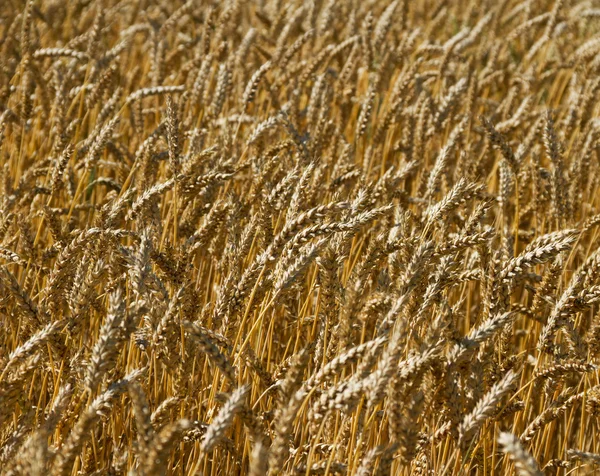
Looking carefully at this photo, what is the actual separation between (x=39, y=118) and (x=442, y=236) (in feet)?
7.10

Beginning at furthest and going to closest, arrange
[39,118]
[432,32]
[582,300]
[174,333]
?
[432,32] < [39,118] < [582,300] < [174,333]

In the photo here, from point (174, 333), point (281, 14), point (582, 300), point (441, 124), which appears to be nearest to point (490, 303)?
point (582, 300)

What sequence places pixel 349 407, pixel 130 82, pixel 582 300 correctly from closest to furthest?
pixel 349 407 < pixel 582 300 < pixel 130 82

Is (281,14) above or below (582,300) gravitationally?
above

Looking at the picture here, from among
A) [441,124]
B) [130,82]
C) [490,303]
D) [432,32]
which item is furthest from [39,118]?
[432,32]

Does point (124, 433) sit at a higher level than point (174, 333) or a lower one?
lower

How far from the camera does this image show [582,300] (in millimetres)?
1624

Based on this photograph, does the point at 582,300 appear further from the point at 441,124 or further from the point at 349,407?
the point at 441,124

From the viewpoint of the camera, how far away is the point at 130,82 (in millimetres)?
4020

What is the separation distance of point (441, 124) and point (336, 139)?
0.44 metres

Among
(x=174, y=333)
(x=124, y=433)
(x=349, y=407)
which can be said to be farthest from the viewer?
(x=124, y=433)

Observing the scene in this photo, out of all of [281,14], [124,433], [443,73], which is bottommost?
[124,433]

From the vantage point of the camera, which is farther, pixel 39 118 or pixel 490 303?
pixel 39 118

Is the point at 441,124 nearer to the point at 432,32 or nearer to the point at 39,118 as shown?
the point at 39,118
